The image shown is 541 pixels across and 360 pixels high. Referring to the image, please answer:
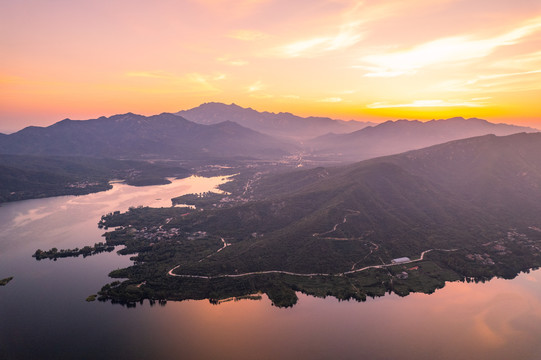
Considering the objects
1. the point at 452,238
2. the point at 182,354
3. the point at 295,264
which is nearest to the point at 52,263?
the point at 182,354

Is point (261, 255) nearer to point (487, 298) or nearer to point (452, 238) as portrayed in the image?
point (487, 298)

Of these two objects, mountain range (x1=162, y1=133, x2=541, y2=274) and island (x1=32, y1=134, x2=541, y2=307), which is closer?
island (x1=32, y1=134, x2=541, y2=307)

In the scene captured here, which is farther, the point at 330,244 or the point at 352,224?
the point at 352,224

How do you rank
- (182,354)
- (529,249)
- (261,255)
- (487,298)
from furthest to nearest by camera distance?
1. (529,249)
2. (261,255)
3. (487,298)
4. (182,354)

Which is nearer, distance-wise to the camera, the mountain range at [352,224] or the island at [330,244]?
the island at [330,244]

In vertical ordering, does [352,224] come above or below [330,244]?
above

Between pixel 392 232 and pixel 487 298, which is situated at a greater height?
pixel 392 232

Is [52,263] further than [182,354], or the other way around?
[52,263]

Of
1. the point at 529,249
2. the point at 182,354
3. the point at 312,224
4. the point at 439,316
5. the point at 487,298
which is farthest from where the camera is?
the point at 312,224

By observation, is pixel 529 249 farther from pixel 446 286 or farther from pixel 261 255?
pixel 261 255

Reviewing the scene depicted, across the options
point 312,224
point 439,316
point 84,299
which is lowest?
point 439,316
